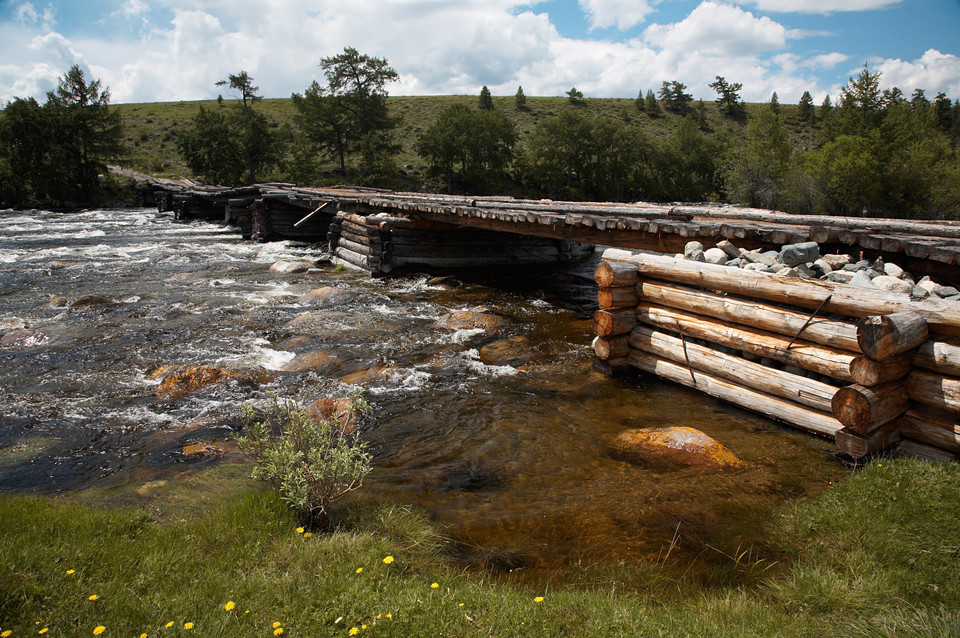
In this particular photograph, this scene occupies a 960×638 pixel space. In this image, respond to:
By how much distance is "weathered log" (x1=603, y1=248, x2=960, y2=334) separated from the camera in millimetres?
4504

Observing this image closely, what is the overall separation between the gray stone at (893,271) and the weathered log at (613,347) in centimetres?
305

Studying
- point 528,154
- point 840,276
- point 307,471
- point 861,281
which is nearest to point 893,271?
point 840,276

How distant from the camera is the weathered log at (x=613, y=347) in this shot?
7.32 metres

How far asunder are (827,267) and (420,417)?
16.8 ft

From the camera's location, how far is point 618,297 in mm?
7156

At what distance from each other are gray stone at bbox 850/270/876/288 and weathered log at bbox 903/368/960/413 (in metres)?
1.08

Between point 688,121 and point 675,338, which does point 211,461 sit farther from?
point 688,121

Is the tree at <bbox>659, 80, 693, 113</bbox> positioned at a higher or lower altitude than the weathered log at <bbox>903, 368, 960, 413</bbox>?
A: higher

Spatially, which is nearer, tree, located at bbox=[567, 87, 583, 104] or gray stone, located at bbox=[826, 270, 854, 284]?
gray stone, located at bbox=[826, 270, 854, 284]

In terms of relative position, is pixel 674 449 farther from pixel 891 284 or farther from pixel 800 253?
pixel 800 253

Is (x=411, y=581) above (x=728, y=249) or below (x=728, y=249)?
below

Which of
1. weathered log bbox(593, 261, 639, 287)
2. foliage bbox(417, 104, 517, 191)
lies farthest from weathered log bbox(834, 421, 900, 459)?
foliage bbox(417, 104, 517, 191)

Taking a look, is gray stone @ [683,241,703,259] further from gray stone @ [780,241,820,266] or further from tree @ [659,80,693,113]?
tree @ [659,80,693,113]

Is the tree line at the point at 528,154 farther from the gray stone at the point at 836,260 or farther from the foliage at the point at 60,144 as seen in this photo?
the gray stone at the point at 836,260
